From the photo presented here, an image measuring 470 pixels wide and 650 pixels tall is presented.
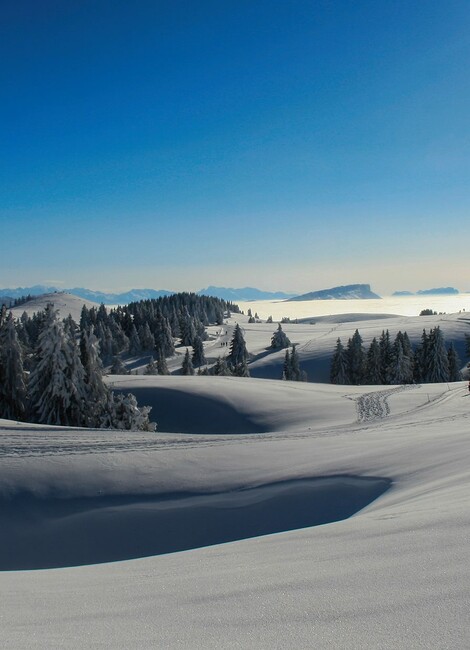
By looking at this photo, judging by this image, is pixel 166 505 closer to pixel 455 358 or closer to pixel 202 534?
pixel 202 534

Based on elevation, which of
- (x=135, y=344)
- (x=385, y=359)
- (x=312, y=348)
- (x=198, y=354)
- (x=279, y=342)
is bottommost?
(x=385, y=359)

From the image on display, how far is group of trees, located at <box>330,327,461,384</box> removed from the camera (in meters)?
57.2

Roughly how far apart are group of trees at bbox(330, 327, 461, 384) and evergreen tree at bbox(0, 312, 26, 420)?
45443mm

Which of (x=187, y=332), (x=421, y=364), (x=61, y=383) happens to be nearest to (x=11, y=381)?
(x=61, y=383)

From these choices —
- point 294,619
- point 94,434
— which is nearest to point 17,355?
point 94,434

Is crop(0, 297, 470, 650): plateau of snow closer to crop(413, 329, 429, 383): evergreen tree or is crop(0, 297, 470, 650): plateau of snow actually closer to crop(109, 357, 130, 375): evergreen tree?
crop(413, 329, 429, 383): evergreen tree

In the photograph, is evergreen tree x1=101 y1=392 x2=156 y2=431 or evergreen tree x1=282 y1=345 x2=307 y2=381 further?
evergreen tree x1=282 y1=345 x2=307 y2=381

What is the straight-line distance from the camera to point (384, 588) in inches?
142

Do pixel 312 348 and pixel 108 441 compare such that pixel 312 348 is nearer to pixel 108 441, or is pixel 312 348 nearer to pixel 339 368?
pixel 339 368

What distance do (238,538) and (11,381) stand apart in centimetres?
2804

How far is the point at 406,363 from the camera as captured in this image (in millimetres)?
56906

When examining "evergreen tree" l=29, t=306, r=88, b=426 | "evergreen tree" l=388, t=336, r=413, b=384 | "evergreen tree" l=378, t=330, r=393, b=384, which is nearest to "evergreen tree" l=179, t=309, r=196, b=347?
"evergreen tree" l=378, t=330, r=393, b=384

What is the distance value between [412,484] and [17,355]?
30.8 m

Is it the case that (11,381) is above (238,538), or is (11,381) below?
above
